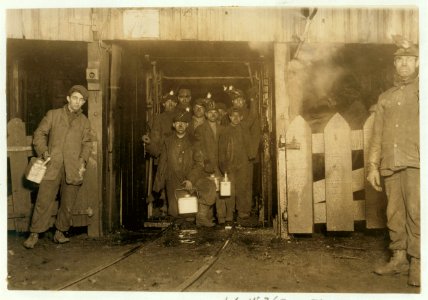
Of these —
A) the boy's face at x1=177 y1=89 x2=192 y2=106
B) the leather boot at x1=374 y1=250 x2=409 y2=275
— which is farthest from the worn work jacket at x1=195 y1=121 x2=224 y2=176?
the leather boot at x1=374 y1=250 x2=409 y2=275

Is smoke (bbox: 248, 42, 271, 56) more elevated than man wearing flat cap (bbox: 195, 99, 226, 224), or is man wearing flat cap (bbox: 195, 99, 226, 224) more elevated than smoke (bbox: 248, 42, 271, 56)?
smoke (bbox: 248, 42, 271, 56)

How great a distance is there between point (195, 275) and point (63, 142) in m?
2.54

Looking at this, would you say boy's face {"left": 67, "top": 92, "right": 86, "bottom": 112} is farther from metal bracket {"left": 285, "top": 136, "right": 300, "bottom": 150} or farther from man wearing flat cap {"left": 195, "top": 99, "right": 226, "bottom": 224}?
metal bracket {"left": 285, "top": 136, "right": 300, "bottom": 150}

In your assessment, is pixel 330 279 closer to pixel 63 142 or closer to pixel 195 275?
pixel 195 275

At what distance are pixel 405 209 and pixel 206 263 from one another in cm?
211

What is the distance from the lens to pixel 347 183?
16.2ft

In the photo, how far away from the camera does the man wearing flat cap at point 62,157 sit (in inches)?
186

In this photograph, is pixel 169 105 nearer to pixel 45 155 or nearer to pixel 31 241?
pixel 45 155

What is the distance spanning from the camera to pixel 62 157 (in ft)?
15.9

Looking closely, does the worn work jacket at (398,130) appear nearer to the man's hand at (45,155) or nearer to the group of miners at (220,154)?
the group of miners at (220,154)

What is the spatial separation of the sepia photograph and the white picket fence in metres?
0.02

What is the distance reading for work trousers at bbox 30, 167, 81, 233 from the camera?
4707 millimetres

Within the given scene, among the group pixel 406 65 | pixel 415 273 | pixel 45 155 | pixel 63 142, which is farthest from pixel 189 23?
pixel 415 273
